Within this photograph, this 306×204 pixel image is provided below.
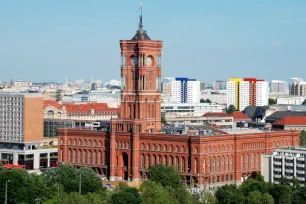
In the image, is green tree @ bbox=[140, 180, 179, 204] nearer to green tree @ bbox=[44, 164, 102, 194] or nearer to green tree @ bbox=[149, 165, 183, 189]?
green tree @ bbox=[44, 164, 102, 194]

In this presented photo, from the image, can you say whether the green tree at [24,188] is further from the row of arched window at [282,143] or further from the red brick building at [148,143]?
the row of arched window at [282,143]

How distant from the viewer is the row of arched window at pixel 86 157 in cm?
12775

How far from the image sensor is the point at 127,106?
12594 cm

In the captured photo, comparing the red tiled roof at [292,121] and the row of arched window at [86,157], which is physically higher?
the red tiled roof at [292,121]

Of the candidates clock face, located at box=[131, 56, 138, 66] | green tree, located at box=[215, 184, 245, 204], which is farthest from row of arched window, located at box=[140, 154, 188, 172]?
green tree, located at box=[215, 184, 245, 204]

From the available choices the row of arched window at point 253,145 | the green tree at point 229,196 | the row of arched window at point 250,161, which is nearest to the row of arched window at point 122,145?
the row of arched window at point 250,161

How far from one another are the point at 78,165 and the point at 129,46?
19146mm

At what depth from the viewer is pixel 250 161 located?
Result: 12181 cm

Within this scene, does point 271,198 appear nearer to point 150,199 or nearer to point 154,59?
point 150,199

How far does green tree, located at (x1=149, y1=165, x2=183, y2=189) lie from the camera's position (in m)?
110

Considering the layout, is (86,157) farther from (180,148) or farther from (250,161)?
(250,161)

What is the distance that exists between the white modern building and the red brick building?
187 inches

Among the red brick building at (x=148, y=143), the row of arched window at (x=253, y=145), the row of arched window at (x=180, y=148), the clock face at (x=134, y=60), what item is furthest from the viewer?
the clock face at (x=134, y=60)

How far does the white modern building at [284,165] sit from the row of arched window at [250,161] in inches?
155
